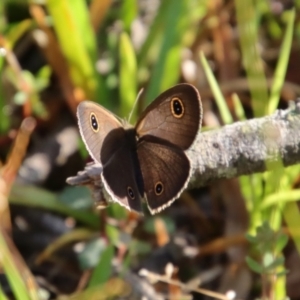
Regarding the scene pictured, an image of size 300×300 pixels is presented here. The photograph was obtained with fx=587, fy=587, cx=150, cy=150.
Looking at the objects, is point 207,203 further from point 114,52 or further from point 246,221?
point 114,52

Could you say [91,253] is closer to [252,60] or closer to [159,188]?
[159,188]

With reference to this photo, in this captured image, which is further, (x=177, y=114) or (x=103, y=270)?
(x=103, y=270)

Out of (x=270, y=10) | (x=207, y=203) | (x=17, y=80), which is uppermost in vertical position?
(x=17, y=80)

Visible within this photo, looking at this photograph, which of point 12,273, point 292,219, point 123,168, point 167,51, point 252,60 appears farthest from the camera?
point 167,51

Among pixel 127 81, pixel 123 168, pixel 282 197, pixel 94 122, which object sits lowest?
pixel 282 197

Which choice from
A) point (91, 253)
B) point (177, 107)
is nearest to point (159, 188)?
point (177, 107)

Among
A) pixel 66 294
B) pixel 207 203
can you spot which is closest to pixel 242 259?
pixel 207 203

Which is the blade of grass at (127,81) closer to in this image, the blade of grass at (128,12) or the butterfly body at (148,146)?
the blade of grass at (128,12)
